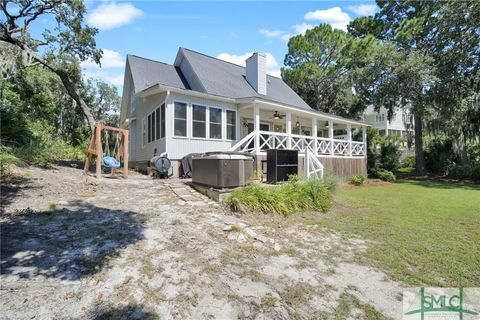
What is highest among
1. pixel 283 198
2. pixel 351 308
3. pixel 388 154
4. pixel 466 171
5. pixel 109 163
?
pixel 388 154

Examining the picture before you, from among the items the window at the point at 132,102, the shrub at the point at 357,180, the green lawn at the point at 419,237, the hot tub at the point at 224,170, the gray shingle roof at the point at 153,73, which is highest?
the gray shingle roof at the point at 153,73

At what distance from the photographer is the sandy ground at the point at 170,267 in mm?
2561

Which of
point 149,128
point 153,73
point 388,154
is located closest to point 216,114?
point 149,128

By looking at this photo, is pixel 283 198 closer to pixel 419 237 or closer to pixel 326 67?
pixel 419 237

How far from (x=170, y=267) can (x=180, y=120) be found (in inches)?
313

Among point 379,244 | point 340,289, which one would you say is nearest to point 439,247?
point 379,244

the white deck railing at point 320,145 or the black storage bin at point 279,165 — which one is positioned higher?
the white deck railing at point 320,145

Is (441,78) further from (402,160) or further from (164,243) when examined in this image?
(164,243)

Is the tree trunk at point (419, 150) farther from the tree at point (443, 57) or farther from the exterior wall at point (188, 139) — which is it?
the exterior wall at point (188, 139)

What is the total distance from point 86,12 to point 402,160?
2772 centimetres

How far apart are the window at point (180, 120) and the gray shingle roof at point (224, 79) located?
189 centimetres

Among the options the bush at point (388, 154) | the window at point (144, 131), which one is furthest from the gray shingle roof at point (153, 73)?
the bush at point (388, 154)

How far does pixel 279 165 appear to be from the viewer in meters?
8.41

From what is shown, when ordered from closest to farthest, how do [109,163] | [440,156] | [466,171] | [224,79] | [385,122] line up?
1. [109,163]
2. [224,79]
3. [466,171]
4. [440,156]
5. [385,122]
